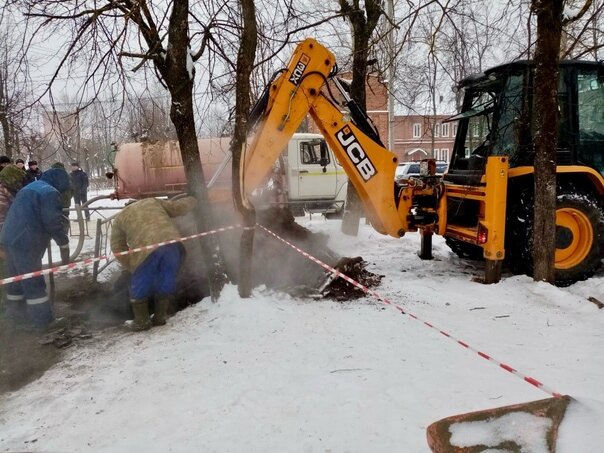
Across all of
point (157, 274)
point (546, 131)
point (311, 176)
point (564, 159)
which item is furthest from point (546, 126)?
point (311, 176)

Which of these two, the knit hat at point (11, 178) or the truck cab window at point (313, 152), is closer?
the knit hat at point (11, 178)

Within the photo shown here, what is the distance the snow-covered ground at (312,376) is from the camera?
2.73m

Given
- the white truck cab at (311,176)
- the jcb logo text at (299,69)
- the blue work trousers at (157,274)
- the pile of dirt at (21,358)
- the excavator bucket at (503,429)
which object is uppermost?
the jcb logo text at (299,69)

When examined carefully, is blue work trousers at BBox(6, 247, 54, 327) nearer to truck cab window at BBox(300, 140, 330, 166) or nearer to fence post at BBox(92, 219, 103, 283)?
fence post at BBox(92, 219, 103, 283)

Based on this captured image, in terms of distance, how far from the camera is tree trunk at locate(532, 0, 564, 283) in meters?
4.76

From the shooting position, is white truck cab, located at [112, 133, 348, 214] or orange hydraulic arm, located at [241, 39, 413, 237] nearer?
orange hydraulic arm, located at [241, 39, 413, 237]

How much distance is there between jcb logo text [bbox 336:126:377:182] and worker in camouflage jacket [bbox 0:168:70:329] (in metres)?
3.44

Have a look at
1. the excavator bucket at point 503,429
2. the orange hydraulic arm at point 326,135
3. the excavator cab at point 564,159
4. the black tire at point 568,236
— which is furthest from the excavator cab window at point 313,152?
the excavator bucket at point 503,429

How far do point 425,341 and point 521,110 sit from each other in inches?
133

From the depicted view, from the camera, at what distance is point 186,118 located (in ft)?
17.8

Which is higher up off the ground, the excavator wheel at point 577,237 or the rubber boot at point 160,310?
the excavator wheel at point 577,237

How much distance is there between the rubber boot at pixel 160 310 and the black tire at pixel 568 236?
170 inches

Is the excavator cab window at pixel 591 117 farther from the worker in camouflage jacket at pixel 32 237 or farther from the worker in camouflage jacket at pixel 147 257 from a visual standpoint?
the worker in camouflage jacket at pixel 32 237

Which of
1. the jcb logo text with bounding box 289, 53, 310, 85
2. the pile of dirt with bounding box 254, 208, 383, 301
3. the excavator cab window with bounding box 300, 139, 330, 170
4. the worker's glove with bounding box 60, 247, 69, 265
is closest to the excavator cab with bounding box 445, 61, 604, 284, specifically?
the pile of dirt with bounding box 254, 208, 383, 301
